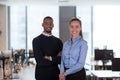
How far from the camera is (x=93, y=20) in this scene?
11.3m

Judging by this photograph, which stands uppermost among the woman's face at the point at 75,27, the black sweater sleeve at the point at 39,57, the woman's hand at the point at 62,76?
the woman's face at the point at 75,27

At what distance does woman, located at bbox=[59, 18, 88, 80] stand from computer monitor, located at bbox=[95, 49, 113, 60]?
165 inches

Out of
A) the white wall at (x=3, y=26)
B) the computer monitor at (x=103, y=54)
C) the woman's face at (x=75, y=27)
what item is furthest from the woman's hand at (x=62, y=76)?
the white wall at (x=3, y=26)

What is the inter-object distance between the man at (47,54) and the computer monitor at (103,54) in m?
3.98

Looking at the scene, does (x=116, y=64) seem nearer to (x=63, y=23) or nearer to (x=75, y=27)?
(x=75, y=27)

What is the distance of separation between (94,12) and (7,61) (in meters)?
7.09

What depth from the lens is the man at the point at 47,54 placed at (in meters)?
3.35

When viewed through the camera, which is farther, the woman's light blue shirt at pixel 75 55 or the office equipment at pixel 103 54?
the office equipment at pixel 103 54

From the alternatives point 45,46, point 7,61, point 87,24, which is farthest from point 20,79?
point 87,24

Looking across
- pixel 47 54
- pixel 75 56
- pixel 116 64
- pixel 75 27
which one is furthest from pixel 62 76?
pixel 116 64

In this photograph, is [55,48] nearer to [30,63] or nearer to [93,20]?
[30,63]

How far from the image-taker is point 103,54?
730cm

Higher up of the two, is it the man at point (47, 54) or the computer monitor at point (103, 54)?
the man at point (47, 54)

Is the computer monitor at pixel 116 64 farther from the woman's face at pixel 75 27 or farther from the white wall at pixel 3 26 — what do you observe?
the white wall at pixel 3 26
